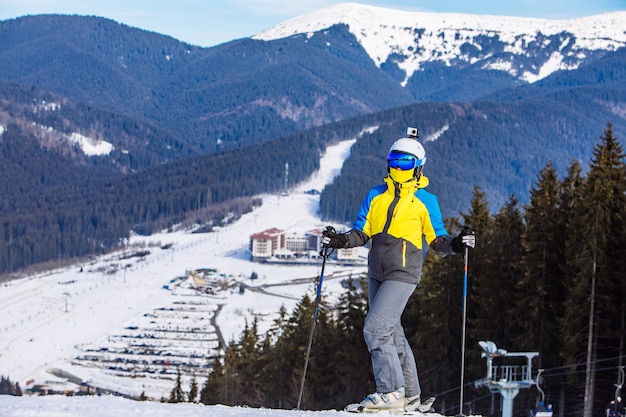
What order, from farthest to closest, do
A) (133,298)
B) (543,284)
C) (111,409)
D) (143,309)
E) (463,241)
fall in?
(133,298) < (143,309) < (543,284) < (463,241) < (111,409)

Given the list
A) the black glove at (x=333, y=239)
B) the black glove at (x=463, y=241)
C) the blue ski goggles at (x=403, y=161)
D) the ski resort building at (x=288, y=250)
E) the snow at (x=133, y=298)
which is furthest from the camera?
the ski resort building at (x=288, y=250)

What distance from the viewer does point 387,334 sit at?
7.20m

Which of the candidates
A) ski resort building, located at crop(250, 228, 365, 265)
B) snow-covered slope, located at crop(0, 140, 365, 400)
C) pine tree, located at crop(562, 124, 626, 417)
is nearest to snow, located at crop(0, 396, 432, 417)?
pine tree, located at crop(562, 124, 626, 417)

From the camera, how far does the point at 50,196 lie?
175 metres

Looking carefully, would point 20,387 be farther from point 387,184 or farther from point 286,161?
point 286,161

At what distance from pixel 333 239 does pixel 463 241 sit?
1083 mm

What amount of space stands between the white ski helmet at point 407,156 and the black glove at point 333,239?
71cm

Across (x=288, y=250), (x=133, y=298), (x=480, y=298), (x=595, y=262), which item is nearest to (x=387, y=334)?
(x=595, y=262)

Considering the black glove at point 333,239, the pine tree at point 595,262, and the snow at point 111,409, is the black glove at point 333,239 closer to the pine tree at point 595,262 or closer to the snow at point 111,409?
the snow at point 111,409

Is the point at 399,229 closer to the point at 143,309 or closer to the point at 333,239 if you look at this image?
the point at 333,239

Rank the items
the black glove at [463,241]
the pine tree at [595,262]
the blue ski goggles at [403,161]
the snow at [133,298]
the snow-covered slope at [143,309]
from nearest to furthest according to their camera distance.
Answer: the black glove at [463,241] < the blue ski goggles at [403,161] < the pine tree at [595,262] < the snow-covered slope at [143,309] < the snow at [133,298]

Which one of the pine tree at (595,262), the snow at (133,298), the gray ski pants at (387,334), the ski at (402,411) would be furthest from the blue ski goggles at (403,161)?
the snow at (133,298)

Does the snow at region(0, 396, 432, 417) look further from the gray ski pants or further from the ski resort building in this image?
the ski resort building

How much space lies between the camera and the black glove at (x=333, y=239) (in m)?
7.44
